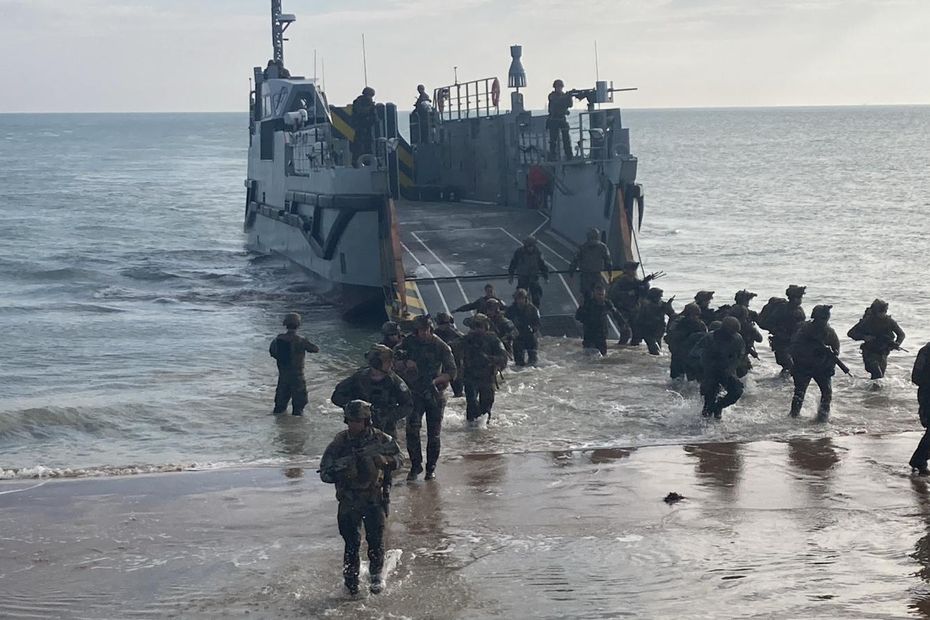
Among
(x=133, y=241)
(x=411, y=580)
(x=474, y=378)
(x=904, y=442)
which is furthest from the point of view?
(x=133, y=241)

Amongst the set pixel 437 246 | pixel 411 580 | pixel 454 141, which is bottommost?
pixel 411 580

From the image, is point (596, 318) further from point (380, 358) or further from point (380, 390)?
point (380, 358)

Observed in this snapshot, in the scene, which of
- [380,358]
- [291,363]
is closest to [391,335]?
[380,358]

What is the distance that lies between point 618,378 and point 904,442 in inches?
168

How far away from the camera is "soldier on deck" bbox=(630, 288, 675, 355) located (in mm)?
16359

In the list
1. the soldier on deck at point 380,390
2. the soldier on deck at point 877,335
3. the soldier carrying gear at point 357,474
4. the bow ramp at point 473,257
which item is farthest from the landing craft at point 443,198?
the soldier carrying gear at point 357,474

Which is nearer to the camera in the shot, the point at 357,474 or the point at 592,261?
the point at 357,474

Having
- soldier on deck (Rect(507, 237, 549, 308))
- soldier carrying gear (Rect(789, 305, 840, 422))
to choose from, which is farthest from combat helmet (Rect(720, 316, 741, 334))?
soldier on deck (Rect(507, 237, 549, 308))

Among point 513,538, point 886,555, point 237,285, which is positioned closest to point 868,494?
point 886,555

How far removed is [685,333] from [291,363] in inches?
168

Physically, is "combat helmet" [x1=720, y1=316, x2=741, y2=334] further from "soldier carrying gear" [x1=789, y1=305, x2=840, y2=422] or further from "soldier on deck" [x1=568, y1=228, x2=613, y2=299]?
"soldier on deck" [x1=568, y1=228, x2=613, y2=299]

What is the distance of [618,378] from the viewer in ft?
50.0

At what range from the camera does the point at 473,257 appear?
19.2m

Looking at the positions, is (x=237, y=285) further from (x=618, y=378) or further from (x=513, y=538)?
(x=513, y=538)
